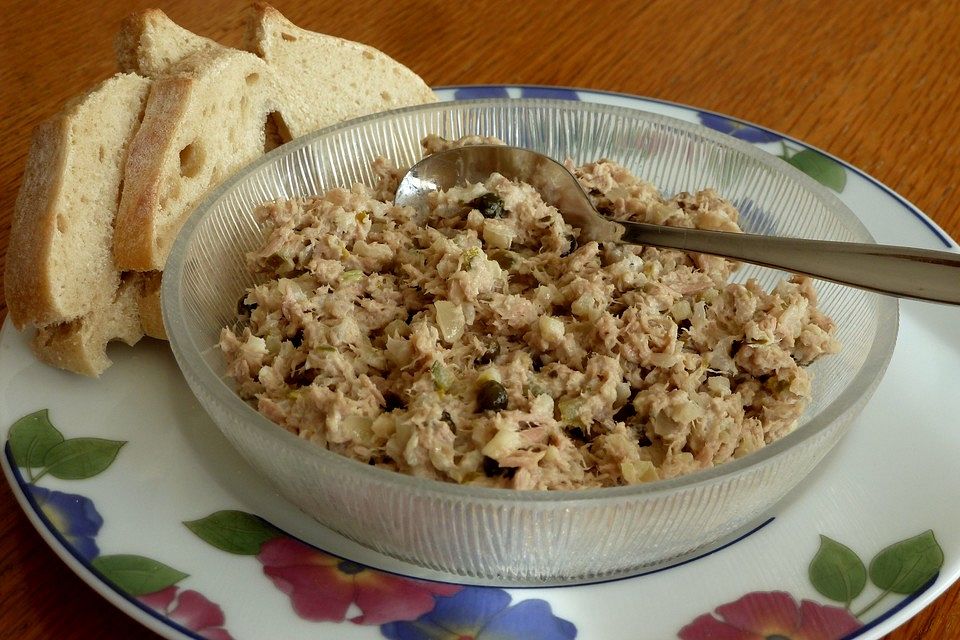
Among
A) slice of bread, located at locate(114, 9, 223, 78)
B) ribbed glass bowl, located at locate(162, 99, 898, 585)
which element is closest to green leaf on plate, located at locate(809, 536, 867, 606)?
ribbed glass bowl, located at locate(162, 99, 898, 585)

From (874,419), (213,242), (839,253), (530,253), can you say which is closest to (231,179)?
(213,242)

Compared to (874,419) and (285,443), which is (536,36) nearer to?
(874,419)

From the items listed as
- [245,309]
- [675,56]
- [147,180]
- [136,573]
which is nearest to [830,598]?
[136,573]

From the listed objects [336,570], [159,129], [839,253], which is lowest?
[336,570]

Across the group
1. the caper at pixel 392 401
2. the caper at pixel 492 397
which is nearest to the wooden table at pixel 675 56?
the caper at pixel 392 401

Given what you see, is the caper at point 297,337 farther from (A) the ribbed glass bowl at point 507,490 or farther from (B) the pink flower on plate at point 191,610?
(B) the pink flower on plate at point 191,610
